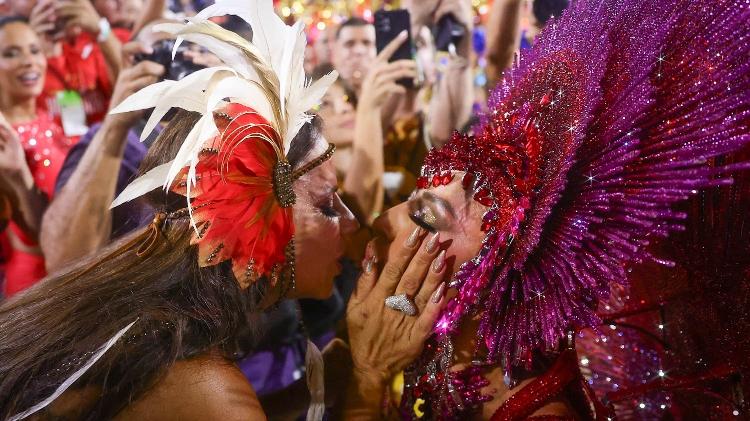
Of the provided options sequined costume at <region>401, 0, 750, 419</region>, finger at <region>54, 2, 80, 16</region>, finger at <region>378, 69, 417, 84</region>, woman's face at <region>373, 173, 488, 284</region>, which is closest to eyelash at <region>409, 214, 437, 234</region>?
woman's face at <region>373, 173, 488, 284</region>

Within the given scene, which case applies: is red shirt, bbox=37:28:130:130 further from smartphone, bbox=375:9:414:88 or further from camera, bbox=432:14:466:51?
camera, bbox=432:14:466:51

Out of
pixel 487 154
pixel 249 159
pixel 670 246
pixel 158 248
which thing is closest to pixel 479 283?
pixel 487 154

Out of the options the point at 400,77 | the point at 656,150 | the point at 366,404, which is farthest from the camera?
the point at 400,77

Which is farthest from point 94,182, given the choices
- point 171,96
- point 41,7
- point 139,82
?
point 171,96

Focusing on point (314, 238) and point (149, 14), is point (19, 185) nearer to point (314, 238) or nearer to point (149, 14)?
point (149, 14)

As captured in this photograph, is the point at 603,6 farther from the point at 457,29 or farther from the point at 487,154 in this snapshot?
the point at 457,29

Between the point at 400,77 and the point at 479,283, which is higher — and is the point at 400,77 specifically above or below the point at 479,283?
above

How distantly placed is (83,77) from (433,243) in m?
1.41

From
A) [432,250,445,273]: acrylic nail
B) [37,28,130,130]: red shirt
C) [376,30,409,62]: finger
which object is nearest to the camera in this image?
[432,250,445,273]: acrylic nail

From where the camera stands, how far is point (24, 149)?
2094 mm

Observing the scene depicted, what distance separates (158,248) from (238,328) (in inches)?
9.3

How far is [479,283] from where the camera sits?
1324 mm

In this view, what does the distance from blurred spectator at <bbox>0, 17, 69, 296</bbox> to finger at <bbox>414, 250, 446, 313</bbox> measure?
4.39 ft

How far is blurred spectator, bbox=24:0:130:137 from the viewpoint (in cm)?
213
